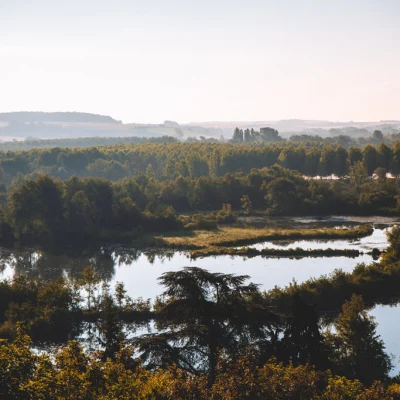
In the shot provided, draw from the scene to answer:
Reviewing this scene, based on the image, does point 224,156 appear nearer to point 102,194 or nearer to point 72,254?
point 102,194

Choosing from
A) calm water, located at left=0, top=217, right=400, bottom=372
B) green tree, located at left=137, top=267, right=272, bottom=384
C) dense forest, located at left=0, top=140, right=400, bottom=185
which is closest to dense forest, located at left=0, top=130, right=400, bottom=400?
green tree, located at left=137, top=267, right=272, bottom=384

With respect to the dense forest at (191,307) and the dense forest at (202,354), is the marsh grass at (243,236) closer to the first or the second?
the dense forest at (191,307)

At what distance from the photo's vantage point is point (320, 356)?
66.8ft

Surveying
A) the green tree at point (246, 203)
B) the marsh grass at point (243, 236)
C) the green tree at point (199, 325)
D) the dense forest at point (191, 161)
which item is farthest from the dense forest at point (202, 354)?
the dense forest at point (191, 161)

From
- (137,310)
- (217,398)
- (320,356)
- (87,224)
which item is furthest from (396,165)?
(217,398)

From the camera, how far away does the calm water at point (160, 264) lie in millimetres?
39875

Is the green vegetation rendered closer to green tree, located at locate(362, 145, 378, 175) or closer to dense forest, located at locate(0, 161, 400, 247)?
dense forest, located at locate(0, 161, 400, 247)

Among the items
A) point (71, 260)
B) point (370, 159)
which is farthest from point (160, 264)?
point (370, 159)

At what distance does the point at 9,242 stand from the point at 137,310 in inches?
1005

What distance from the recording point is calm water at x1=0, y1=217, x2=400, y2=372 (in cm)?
3988

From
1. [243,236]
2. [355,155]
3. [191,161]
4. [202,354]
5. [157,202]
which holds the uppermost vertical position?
[355,155]

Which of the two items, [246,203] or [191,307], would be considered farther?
[246,203]

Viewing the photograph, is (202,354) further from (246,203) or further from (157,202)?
(246,203)

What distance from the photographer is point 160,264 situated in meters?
45.4
